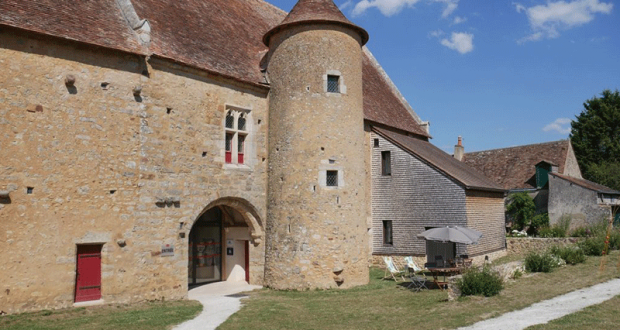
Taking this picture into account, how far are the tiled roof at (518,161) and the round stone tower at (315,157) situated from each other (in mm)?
17982

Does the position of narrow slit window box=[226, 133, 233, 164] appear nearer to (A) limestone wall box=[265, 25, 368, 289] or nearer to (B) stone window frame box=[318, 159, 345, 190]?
(A) limestone wall box=[265, 25, 368, 289]

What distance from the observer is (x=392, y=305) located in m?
12.1

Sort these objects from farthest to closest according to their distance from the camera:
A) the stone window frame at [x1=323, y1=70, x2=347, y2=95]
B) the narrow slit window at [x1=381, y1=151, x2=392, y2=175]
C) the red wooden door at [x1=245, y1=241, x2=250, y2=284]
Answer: the narrow slit window at [x1=381, y1=151, x2=392, y2=175] → the red wooden door at [x1=245, y1=241, x2=250, y2=284] → the stone window frame at [x1=323, y1=70, x2=347, y2=95]

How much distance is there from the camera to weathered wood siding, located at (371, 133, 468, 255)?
61.8ft

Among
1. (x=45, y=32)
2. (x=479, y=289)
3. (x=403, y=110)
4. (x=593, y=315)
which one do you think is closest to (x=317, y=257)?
Result: (x=479, y=289)

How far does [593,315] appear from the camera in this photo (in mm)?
9219

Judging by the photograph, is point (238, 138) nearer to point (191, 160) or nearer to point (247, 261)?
point (191, 160)

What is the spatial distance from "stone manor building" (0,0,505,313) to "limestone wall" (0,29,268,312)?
35 mm

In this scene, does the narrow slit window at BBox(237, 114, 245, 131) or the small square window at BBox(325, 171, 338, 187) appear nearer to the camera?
the small square window at BBox(325, 171, 338, 187)

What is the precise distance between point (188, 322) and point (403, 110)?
1800cm

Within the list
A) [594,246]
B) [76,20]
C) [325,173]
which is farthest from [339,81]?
[594,246]

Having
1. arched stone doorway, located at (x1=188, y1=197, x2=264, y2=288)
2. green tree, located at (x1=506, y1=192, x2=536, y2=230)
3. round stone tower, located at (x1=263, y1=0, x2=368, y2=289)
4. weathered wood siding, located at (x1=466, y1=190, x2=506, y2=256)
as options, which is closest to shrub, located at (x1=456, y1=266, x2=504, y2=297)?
round stone tower, located at (x1=263, y1=0, x2=368, y2=289)

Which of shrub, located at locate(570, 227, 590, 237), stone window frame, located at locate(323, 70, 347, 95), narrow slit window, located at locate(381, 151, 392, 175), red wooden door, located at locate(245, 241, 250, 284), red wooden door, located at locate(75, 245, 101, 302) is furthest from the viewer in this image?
shrub, located at locate(570, 227, 590, 237)

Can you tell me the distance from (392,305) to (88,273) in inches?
326
